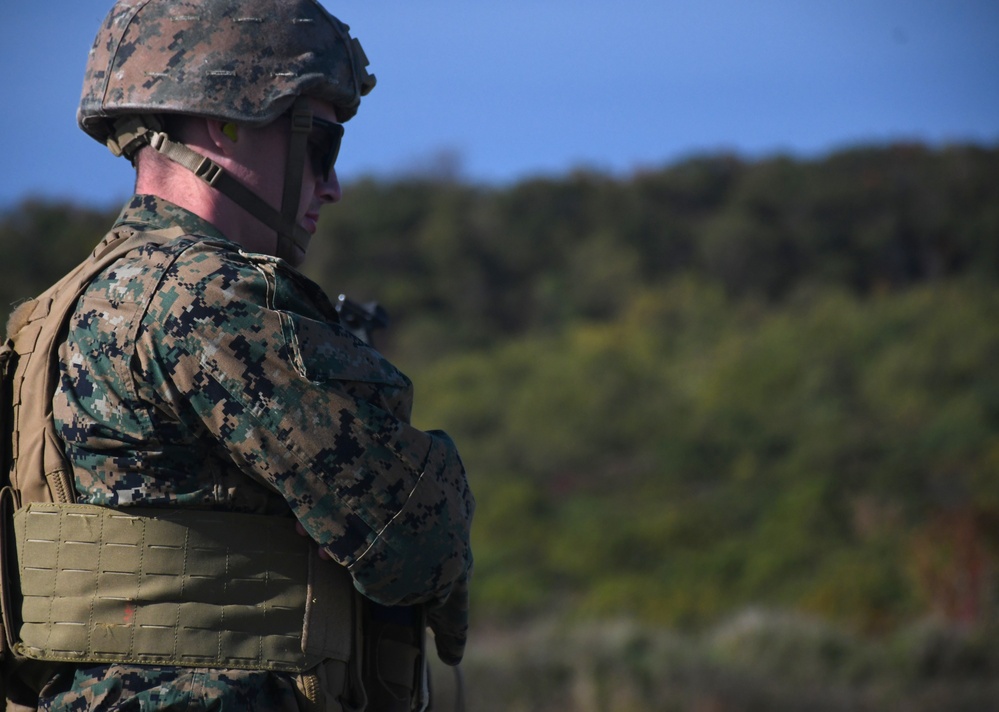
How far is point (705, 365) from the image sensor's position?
28562 millimetres

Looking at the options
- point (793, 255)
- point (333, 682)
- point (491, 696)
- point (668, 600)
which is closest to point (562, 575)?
point (668, 600)

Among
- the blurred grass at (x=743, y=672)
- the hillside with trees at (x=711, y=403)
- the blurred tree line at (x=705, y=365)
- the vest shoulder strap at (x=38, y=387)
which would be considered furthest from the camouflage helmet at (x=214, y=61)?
the hillside with trees at (x=711, y=403)

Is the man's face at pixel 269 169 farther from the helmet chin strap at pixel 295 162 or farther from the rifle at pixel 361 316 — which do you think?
the rifle at pixel 361 316

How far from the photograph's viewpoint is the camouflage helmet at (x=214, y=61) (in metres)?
2.58

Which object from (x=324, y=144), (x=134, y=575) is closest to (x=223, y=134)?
(x=324, y=144)

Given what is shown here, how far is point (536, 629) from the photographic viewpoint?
689 inches

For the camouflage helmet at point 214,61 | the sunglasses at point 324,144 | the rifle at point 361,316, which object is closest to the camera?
the camouflage helmet at point 214,61

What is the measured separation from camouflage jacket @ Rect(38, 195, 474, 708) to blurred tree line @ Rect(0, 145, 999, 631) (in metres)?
8.08

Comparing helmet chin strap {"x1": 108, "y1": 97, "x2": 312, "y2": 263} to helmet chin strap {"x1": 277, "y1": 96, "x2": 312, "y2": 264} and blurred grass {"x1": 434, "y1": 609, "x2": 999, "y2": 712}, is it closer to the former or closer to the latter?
helmet chin strap {"x1": 277, "y1": 96, "x2": 312, "y2": 264}

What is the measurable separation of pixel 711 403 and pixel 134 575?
2470 centimetres

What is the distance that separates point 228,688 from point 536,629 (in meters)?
15.6

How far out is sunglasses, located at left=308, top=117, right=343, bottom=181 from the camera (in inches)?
108

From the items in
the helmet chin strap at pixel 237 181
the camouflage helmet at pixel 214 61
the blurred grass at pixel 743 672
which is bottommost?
the blurred grass at pixel 743 672

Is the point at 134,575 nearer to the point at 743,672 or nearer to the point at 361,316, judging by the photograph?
the point at 361,316
